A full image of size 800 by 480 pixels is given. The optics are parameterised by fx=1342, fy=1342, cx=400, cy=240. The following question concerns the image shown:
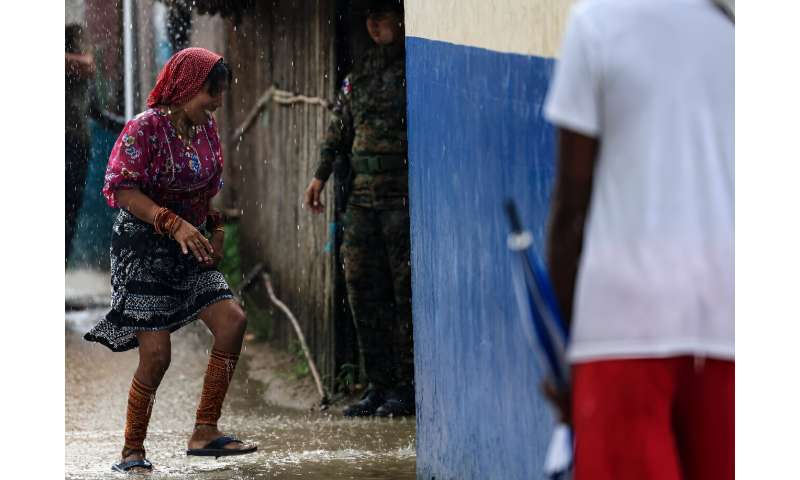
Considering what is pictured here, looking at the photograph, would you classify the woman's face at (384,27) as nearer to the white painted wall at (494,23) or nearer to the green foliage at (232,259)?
the white painted wall at (494,23)

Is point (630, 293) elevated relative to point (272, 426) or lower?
elevated

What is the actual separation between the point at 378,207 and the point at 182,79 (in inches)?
65.4

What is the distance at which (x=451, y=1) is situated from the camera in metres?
4.07

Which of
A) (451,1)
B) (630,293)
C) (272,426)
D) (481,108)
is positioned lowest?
(272,426)

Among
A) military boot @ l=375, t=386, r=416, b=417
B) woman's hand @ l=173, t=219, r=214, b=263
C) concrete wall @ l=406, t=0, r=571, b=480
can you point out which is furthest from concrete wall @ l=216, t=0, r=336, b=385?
concrete wall @ l=406, t=0, r=571, b=480

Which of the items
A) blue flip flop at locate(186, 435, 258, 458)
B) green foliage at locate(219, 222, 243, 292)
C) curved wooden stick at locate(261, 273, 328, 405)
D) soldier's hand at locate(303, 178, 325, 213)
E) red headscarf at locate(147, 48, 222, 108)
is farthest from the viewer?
green foliage at locate(219, 222, 243, 292)

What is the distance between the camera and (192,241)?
195 inches

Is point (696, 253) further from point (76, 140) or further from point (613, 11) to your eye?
point (76, 140)

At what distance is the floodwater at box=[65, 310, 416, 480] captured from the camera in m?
5.36

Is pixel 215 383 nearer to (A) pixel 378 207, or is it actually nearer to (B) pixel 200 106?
(B) pixel 200 106

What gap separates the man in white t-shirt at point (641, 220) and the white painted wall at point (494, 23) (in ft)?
3.11

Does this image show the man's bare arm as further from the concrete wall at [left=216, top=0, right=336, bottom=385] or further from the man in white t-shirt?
the concrete wall at [left=216, top=0, right=336, bottom=385]
